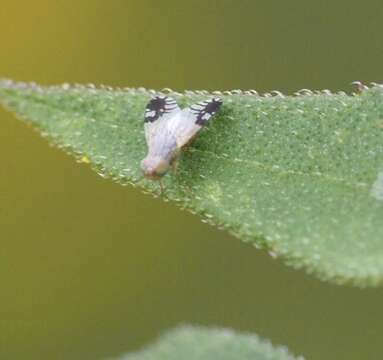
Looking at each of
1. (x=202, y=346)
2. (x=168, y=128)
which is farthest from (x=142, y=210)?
(x=202, y=346)

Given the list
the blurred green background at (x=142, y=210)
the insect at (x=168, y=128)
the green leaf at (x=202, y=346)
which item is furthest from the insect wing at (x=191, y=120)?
the blurred green background at (x=142, y=210)

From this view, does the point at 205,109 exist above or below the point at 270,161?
above

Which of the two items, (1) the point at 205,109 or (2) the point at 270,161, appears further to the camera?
(1) the point at 205,109

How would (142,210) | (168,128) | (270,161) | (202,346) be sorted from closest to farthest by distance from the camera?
(270,161), (202,346), (168,128), (142,210)

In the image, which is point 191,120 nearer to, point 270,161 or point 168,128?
point 168,128

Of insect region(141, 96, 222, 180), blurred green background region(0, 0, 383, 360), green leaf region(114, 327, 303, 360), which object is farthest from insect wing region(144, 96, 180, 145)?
blurred green background region(0, 0, 383, 360)

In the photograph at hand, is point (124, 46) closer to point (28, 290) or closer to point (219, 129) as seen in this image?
point (28, 290)

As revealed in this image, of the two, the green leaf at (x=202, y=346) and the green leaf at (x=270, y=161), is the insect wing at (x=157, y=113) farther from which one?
the green leaf at (x=202, y=346)

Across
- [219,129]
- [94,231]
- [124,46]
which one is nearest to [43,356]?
[94,231]
